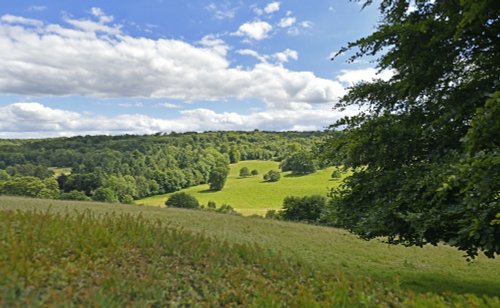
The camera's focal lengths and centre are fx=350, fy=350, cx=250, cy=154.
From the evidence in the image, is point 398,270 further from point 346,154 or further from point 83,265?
point 83,265

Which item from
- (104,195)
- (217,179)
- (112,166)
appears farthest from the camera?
(217,179)

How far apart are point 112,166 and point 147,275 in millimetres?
100556

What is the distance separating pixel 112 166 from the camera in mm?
100875

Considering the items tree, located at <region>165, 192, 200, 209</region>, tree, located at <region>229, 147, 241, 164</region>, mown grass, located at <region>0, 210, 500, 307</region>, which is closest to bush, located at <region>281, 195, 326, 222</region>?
tree, located at <region>165, 192, 200, 209</region>

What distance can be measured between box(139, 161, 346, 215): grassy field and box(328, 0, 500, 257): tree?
70322 millimetres

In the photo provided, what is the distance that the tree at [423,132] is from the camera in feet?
25.8

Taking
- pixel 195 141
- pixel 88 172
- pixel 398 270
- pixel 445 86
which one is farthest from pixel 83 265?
pixel 195 141

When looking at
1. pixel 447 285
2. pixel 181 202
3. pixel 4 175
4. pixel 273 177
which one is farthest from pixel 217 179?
pixel 447 285

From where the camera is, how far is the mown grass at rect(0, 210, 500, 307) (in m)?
6.24

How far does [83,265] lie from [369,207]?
728 centimetres

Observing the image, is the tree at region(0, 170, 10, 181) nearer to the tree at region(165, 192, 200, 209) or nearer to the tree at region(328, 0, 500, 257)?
the tree at region(165, 192, 200, 209)

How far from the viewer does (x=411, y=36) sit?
9508 millimetres

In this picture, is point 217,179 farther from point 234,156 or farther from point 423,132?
point 423,132

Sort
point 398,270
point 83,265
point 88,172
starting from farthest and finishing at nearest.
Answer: point 88,172, point 398,270, point 83,265
